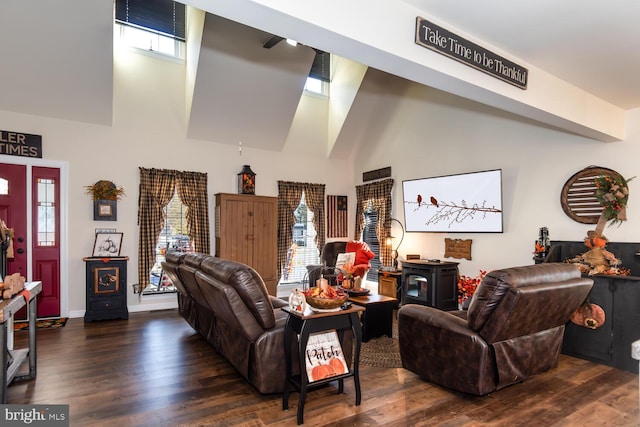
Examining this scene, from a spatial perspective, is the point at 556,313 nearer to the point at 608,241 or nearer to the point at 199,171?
the point at 608,241

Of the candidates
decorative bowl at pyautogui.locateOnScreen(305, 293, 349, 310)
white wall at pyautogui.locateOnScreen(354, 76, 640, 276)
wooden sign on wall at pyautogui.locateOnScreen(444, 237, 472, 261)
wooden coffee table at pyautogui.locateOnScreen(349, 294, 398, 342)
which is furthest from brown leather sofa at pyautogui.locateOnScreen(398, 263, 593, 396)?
wooden sign on wall at pyautogui.locateOnScreen(444, 237, 472, 261)

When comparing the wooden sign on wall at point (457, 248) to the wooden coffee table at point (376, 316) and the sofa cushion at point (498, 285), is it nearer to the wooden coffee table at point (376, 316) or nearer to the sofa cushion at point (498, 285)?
the wooden coffee table at point (376, 316)

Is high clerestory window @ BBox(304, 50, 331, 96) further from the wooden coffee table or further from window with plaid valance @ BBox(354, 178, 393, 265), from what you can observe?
the wooden coffee table

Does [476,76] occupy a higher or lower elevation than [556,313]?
higher

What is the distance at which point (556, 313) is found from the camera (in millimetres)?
2938

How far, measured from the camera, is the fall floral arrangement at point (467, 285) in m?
5.19

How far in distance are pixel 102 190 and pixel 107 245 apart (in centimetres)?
81

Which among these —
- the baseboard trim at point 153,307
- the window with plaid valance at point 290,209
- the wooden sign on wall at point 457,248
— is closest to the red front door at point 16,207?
the baseboard trim at point 153,307

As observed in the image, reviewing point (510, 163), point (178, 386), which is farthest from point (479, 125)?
point (178, 386)

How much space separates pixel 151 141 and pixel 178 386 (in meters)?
4.16

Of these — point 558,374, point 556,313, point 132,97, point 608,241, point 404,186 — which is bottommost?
point 558,374

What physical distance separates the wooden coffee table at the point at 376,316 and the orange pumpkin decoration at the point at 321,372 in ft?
4.89

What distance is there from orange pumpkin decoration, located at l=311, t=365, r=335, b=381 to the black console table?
107 inches

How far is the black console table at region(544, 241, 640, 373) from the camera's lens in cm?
340
